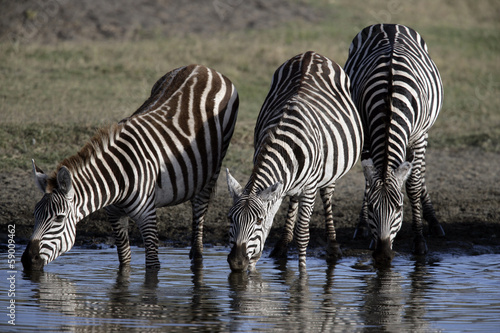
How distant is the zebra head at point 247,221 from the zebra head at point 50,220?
1461mm

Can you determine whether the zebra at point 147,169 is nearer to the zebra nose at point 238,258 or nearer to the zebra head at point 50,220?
the zebra head at point 50,220

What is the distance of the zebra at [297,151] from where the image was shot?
6.26 meters

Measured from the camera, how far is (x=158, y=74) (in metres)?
16.9

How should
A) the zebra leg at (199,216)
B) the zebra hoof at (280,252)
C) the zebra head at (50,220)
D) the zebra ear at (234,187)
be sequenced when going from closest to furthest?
the zebra head at (50,220) → the zebra ear at (234,187) → the zebra leg at (199,216) → the zebra hoof at (280,252)

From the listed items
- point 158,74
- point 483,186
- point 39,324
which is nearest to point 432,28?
point 158,74

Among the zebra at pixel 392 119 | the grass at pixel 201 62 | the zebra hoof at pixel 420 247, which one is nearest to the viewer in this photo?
the zebra at pixel 392 119

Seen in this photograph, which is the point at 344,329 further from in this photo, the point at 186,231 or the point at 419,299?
the point at 186,231

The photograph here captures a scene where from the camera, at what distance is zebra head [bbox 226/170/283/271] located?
6168 mm

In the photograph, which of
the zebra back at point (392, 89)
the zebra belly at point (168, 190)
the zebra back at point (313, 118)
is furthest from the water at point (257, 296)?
the zebra back at point (392, 89)

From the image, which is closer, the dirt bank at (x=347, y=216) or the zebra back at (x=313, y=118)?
the zebra back at (x=313, y=118)

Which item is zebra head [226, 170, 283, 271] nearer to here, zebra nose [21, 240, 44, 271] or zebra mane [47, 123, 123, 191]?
zebra mane [47, 123, 123, 191]

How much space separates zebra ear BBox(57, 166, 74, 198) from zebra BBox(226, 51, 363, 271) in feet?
4.62

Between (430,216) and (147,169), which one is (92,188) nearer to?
(147,169)

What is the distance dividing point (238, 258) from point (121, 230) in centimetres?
164
